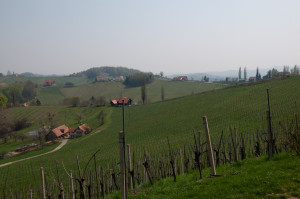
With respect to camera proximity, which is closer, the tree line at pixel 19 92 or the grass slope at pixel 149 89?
the grass slope at pixel 149 89

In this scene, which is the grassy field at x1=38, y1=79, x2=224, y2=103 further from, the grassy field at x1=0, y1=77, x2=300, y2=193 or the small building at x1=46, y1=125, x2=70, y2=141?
the small building at x1=46, y1=125, x2=70, y2=141

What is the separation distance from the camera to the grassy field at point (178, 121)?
2868 cm

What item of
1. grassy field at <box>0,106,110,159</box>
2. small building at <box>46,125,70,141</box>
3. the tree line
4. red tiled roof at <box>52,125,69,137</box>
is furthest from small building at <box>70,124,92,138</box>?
the tree line

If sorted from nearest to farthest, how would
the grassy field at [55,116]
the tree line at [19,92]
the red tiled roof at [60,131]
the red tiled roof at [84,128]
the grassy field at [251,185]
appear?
the grassy field at [251,185], the red tiled roof at [60,131], the red tiled roof at [84,128], the grassy field at [55,116], the tree line at [19,92]

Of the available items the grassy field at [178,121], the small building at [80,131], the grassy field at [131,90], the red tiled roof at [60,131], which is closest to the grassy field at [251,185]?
the grassy field at [178,121]

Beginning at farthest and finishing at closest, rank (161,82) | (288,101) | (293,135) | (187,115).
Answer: (161,82) < (187,115) < (288,101) < (293,135)

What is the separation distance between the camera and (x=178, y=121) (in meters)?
42.2

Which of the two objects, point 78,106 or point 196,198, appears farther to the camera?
point 78,106

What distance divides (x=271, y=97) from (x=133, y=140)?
74.2 feet

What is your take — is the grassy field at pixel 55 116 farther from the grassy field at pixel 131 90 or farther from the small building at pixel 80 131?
the grassy field at pixel 131 90

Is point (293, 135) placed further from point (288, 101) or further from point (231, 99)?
point (231, 99)

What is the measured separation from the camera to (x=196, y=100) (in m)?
54.7

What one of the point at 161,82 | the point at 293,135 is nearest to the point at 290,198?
the point at 293,135

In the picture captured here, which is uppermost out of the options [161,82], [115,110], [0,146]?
[161,82]
